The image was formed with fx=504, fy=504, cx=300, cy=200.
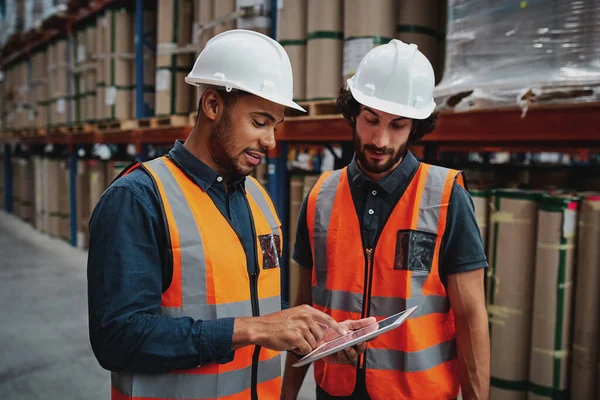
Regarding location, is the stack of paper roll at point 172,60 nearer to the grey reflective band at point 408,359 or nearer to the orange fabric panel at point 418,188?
the orange fabric panel at point 418,188

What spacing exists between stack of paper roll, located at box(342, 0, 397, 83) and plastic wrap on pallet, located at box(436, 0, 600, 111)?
0.74m

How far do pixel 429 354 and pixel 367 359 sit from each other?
7.6 inches

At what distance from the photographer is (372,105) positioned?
1.69m

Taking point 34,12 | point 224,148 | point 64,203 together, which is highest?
point 34,12

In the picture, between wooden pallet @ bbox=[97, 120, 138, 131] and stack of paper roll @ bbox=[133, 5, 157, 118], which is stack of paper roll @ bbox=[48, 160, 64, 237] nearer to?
wooden pallet @ bbox=[97, 120, 138, 131]

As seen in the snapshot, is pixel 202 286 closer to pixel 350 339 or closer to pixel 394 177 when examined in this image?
pixel 350 339

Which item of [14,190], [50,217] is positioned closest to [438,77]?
[50,217]

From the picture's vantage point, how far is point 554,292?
2312 millimetres

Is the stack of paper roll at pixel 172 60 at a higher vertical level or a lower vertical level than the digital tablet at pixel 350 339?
higher

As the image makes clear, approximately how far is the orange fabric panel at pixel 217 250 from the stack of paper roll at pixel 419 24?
235cm

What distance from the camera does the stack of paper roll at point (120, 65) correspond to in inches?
240

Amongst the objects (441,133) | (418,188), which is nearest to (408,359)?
(418,188)

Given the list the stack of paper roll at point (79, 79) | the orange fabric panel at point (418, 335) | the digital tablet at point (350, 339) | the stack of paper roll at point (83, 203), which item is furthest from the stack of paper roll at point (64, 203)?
the digital tablet at point (350, 339)

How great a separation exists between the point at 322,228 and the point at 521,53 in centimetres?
115
